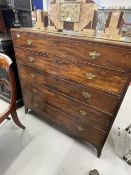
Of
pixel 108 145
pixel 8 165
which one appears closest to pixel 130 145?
pixel 108 145

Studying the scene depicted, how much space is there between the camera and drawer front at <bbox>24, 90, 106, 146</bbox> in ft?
4.58

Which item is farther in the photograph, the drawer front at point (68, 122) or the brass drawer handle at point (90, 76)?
the drawer front at point (68, 122)

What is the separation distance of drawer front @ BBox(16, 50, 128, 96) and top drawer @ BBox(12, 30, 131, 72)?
2.3 inches

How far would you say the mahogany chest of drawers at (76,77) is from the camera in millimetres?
997

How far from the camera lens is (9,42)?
1814 millimetres

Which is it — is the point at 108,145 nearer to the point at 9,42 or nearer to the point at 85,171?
the point at 85,171

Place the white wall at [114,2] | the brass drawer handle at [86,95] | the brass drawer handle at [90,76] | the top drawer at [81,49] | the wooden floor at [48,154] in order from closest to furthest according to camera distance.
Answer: the top drawer at [81,49] < the brass drawer handle at [90,76] < the brass drawer handle at [86,95] < the wooden floor at [48,154] < the white wall at [114,2]

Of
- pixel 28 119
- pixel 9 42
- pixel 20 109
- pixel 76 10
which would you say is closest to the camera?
pixel 76 10

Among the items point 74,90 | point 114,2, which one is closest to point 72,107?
point 74,90

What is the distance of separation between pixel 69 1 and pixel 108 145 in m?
1.58

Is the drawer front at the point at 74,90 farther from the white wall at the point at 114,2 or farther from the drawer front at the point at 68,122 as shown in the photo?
the white wall at the point at 114,2

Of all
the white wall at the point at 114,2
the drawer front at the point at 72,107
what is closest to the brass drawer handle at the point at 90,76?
the drawer front at the point at 72,107

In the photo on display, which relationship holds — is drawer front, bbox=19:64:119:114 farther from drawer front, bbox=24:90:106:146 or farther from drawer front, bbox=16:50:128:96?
drawer front, bbox=24:90:106:146

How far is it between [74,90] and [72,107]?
0.69ft
